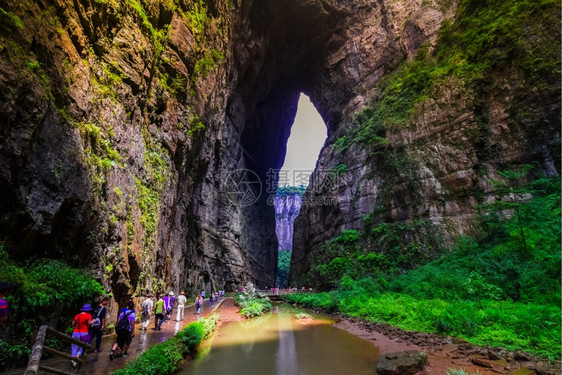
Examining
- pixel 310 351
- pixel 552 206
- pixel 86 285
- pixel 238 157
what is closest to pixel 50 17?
pixel 86 285

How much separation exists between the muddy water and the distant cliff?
95726 millimetres

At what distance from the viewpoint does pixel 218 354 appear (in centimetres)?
938

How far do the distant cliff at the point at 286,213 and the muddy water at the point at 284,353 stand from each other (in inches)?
3769

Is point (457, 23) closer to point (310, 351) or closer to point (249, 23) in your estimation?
point (249, 23)

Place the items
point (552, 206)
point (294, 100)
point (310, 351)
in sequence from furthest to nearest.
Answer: point (294, 100)
point (552, 206)
point (310, 351)

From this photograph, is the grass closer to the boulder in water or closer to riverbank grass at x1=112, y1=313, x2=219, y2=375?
the boulder in water

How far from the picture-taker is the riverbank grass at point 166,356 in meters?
6.05

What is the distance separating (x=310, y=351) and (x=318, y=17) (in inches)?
1546

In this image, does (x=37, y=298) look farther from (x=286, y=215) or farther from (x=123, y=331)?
(x=286, y=215)

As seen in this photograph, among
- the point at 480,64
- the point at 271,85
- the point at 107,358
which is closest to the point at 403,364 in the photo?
the point at 107,358

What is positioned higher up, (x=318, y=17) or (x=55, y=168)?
(x=318, y=17)

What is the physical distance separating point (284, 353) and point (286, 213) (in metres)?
102

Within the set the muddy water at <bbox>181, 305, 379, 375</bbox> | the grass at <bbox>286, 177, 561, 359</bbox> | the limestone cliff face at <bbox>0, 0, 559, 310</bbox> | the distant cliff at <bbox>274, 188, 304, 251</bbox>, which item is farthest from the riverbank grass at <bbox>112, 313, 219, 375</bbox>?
the distant cliff at <bbox>274, 188, 304, 251</bbox>

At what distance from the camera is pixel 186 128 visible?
56.5 ft
